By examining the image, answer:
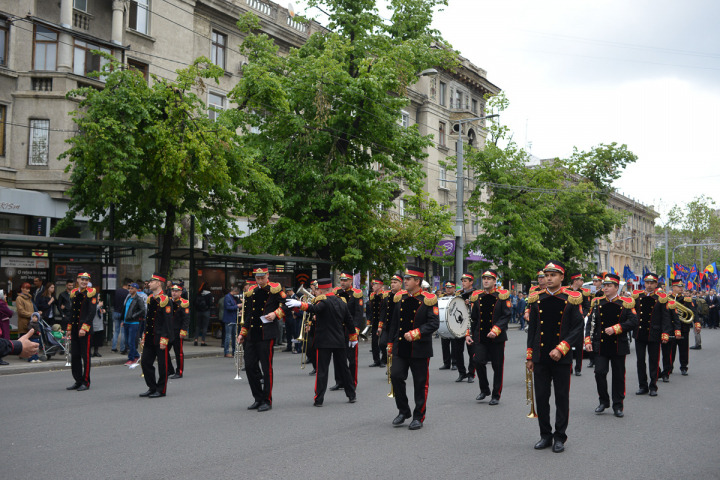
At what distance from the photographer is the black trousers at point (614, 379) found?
955cm

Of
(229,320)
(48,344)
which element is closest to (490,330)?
(229,320)

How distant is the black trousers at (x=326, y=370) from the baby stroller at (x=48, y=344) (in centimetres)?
795

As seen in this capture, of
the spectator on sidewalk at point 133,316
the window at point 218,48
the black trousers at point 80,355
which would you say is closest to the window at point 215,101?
the window at point 218,48

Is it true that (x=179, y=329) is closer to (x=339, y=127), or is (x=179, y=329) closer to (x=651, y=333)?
(x=651, y=333)

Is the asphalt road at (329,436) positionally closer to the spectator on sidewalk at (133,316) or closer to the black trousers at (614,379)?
the black trousers at (614,379)

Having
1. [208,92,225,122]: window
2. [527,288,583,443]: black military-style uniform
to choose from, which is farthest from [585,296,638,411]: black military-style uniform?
[208,92,225,122]: window

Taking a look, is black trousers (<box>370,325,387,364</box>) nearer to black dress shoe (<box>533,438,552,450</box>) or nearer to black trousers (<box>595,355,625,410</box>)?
black trousers (<box>595,355,625,410</box>)

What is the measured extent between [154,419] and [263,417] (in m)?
1.44

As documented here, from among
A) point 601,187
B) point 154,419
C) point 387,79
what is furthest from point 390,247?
point 601,187

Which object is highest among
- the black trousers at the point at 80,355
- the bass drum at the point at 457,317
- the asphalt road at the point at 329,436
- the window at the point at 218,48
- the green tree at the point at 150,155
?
the window at the point at 218,48

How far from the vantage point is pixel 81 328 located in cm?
1121

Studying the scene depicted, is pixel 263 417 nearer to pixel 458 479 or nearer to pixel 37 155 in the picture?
pixel 458 479

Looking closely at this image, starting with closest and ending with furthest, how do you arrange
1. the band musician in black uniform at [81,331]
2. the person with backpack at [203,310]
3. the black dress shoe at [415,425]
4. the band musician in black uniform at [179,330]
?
the black dress shoe at [415,425] < the band musician in black uniform at [81,331] < the band musician in black uniform at [179,330] < the person with backpack at [203,310]

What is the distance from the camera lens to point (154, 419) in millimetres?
8875
